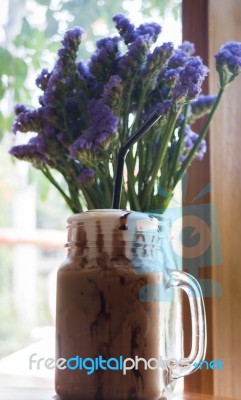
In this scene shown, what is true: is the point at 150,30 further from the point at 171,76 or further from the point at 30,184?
the point at 30,184

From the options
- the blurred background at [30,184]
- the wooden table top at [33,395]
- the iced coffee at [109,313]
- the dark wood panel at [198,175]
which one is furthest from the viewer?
the blurred background at [30,184]

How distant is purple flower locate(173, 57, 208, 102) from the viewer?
713mm

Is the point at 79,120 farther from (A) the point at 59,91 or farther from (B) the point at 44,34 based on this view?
(B) the point at 44,34

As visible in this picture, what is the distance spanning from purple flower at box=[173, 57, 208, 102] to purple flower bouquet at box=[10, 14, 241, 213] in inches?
0.5

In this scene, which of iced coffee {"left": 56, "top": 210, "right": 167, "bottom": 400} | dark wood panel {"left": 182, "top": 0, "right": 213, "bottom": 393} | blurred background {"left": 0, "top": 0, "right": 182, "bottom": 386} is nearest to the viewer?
iced coffee {"left": 56, "top": 210, "right": 167, "bottom": 400}

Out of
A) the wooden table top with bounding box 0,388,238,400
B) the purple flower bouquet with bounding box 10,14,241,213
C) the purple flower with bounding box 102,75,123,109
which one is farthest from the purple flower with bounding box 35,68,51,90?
the wooden table top with bounding box 0,388,238,400

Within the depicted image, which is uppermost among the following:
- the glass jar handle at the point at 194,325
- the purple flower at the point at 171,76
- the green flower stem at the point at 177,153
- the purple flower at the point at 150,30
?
the purple flower at the point at 150,30

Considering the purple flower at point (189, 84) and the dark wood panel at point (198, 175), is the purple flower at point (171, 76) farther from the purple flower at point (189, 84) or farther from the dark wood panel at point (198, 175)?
the dark wood panel at point (198, 175)

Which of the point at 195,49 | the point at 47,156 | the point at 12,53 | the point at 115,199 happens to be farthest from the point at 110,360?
the point at 12,53

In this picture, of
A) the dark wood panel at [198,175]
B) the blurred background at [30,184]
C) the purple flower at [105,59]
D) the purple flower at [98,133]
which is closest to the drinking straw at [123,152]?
the purple flower at [98,133]

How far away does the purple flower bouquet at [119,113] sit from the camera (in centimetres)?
75

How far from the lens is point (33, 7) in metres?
1.25

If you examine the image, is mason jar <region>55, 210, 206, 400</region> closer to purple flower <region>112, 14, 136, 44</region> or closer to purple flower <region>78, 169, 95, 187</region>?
purple flower <region>78, 169, 95, 187</region>

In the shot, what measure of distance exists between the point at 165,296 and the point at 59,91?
34 centimetres
